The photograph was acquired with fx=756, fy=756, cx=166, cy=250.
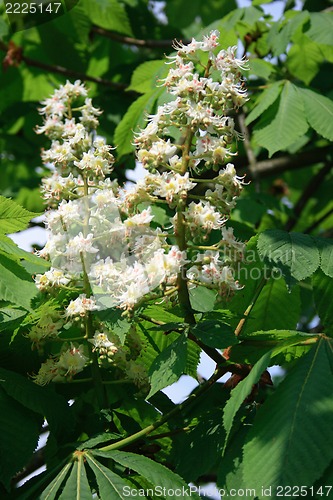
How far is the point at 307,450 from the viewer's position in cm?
154

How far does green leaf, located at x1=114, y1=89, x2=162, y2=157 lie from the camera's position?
3192 mm

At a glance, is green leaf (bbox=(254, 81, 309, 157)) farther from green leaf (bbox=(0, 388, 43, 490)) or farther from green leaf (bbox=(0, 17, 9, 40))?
green leaf (bbox=(0, 388, 43, 490))

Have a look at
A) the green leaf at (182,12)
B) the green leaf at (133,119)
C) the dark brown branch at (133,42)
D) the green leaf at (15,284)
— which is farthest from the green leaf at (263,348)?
the green leaf at (182,12)

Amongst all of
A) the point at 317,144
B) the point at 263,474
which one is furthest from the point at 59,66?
the point at 263,474

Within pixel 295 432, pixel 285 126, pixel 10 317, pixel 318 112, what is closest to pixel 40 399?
pixel 10 317

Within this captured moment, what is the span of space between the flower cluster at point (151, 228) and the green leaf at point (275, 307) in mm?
395

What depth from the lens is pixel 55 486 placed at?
5.81 feet

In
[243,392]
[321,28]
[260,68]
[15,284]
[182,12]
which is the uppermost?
[15,284]

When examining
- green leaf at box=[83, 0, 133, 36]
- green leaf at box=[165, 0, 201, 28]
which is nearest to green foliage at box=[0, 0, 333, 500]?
green leaf at box=[83, 0, 133, 36]

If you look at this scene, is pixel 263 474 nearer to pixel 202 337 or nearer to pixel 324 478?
pixel 324 478

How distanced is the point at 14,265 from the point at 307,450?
85 cm

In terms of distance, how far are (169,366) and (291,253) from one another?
42cm

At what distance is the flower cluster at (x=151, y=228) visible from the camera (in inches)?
72.2

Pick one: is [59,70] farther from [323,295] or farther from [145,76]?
[323,295]
